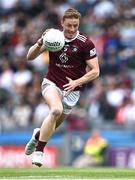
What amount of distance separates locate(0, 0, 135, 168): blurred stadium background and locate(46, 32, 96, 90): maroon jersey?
645 cm

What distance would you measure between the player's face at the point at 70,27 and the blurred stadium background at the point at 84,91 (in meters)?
6.71

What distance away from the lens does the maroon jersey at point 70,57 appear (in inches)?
512

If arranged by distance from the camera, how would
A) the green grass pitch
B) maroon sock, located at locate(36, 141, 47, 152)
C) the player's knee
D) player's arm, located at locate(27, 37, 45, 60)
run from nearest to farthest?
the green grass pitch
the player's knee
maroon sock, located at locate(36, 141, 47, 152)
player's arm, located at locate(27, 37, 45, 60)

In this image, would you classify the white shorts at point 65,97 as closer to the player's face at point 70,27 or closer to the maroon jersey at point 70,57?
the maroon jersey at point 70,57

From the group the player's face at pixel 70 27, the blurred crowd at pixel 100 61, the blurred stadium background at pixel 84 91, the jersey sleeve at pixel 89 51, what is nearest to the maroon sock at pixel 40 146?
the jersey sleeve at pixel 89 51

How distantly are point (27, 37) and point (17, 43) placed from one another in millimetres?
330

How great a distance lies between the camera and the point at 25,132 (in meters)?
20.6

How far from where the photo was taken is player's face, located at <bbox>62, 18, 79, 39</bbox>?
1277cm

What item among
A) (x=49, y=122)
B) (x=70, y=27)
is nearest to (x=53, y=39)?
(x=70, y=27)

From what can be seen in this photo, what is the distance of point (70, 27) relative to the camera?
42.1 ft

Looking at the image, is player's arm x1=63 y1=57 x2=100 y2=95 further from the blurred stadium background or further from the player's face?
the blurred stadium background

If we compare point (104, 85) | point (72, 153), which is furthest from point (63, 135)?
point (104, 85)

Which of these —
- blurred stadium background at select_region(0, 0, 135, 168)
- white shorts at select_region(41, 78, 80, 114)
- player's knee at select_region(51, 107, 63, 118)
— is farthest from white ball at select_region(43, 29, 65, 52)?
blurred stadium background at select_region(0, 0, 135, 168)

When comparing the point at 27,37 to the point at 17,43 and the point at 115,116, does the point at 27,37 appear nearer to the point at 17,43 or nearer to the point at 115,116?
the point at 17,43
